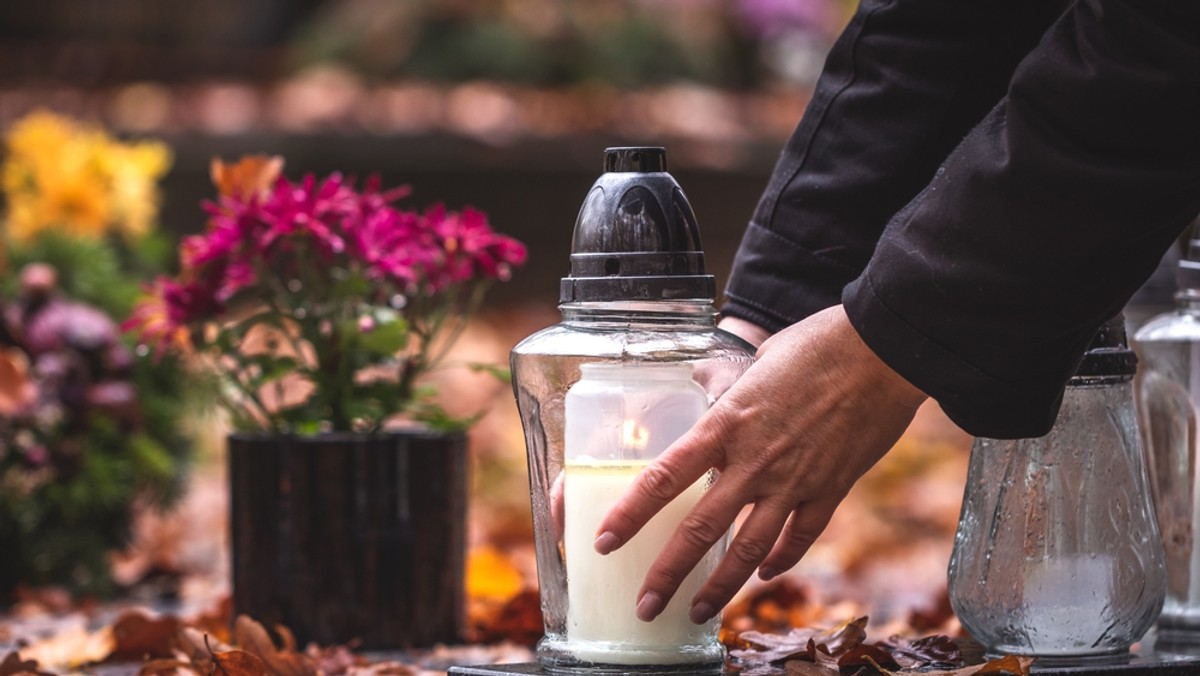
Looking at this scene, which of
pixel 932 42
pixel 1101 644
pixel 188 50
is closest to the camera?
pixel 1101 644

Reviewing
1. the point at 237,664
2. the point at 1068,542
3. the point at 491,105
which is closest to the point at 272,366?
the point at 237,664

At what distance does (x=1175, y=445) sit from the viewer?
1769mm

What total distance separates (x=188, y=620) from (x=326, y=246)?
1.98 ft

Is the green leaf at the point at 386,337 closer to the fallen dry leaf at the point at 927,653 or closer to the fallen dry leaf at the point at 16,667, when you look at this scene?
the fallen dry leaf at the point at 16,667

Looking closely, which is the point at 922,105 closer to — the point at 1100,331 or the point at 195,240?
the point at 1100,331

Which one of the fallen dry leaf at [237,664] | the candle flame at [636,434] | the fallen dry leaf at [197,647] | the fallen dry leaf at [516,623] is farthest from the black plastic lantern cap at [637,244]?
the fallen dry leaf at [516,623]

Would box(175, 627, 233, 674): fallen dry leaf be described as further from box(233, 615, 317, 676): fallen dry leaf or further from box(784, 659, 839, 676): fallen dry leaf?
box(784, 659, 839, 676): fallen dry leaf

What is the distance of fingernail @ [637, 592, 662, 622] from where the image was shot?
135 cm

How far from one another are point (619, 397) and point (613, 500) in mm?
93

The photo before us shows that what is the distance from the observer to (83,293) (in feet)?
10.1

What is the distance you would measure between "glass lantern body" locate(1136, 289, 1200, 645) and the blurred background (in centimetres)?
309

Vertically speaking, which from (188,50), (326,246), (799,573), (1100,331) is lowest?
(799,573)

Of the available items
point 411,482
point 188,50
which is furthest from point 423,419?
point 188,50

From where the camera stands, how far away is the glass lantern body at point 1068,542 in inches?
59.4
